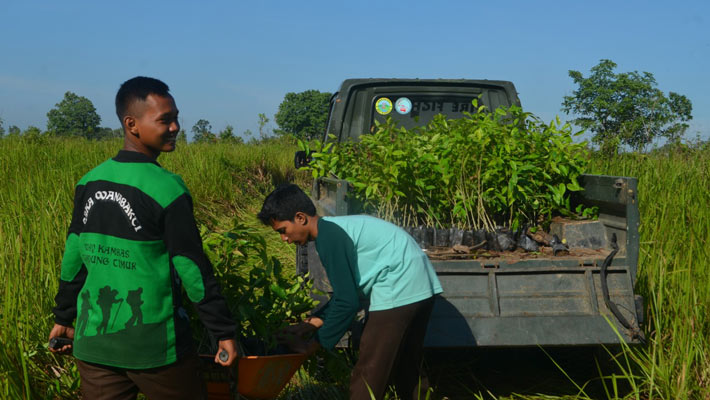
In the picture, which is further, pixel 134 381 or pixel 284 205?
pixel 284 205

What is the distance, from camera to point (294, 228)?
264cm

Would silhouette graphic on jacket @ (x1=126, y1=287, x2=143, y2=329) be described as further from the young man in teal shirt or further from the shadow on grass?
the shadow on grass

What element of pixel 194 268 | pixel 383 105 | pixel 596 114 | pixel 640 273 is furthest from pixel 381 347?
pixel 596 114

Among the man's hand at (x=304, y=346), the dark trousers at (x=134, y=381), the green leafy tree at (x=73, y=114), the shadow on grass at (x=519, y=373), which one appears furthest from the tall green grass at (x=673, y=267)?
the green leafy tree at (x=73, y=114)

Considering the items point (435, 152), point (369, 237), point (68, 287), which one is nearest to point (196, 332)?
point (68, 287)

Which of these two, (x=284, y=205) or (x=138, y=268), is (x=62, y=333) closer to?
(x=138, y=268)

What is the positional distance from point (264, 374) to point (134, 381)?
0.58 m

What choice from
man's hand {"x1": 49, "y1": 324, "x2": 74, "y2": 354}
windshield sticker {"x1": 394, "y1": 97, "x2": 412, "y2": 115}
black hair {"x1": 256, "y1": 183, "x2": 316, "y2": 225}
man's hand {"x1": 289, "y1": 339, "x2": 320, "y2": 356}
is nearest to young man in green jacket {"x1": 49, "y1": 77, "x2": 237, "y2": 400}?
man's hand {"x1": 49, "y1": 324, "x2": 74, "y2": 354}

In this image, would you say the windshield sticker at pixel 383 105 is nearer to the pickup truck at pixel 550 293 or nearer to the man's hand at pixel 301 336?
the pickup truck at pixel 550 293

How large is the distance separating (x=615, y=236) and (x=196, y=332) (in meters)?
2.53

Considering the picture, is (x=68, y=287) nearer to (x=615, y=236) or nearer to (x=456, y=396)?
(x=456, y=396)

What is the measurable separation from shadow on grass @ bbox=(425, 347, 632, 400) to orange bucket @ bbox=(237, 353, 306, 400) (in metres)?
1.37

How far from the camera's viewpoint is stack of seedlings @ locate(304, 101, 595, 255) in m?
3.93

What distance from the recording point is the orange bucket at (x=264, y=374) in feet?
8.11
